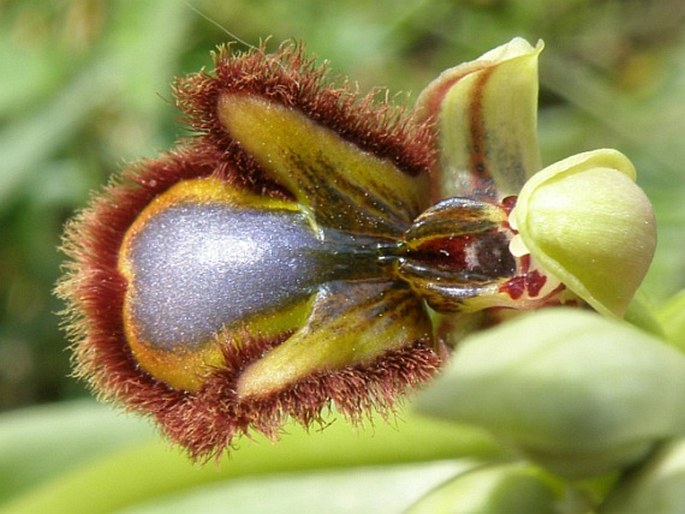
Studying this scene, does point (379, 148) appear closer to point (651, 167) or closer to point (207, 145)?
point (207, 145)

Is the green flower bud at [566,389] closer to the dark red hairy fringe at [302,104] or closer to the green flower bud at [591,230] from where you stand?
the green flower bud at [591,230]

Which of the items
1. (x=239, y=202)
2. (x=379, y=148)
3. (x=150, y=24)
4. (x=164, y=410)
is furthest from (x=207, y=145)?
(x=150, y=24)

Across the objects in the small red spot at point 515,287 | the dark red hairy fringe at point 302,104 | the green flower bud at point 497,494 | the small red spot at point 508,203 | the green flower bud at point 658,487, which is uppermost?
the dark red hairy fringe at point 302,104

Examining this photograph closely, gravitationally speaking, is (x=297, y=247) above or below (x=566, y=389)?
above

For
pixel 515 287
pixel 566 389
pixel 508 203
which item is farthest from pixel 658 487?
pixel 508 203

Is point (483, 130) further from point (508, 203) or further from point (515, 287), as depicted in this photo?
point (515, 287)

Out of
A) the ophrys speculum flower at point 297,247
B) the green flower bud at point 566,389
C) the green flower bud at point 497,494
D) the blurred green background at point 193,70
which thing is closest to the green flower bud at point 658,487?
the green flower bud at point 566,389

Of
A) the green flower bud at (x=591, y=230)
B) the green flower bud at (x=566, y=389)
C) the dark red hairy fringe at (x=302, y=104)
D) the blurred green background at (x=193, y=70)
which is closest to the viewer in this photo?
the green flower bud at (x=566, y=389)
